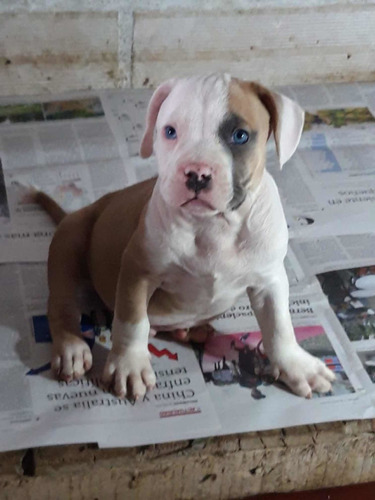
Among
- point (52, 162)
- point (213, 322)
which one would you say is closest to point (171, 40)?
point (52, 162)

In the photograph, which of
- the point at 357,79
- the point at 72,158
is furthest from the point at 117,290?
the point at 357,79

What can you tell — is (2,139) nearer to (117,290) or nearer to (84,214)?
(84,214)

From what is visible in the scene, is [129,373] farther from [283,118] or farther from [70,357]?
[283,118]

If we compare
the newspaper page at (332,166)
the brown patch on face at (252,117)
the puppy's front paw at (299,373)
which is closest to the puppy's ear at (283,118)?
the brown patch on face at (252,117)

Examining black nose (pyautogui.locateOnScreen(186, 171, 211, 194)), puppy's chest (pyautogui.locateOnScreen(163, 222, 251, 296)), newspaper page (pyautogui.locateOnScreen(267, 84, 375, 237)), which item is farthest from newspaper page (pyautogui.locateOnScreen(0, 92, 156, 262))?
black nose (pyautogui.locateOnScreen(186, 171, 211, 194))

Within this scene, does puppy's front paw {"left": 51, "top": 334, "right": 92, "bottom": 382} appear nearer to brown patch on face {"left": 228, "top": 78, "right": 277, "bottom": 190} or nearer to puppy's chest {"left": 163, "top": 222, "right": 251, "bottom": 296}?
puppy's chest {"left": 163, "top": 222, "right": 251, "bottom": 296}

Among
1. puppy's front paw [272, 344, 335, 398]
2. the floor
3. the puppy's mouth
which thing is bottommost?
the floor

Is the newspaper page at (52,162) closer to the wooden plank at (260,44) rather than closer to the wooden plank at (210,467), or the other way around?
the wooden plank at (260,44)
